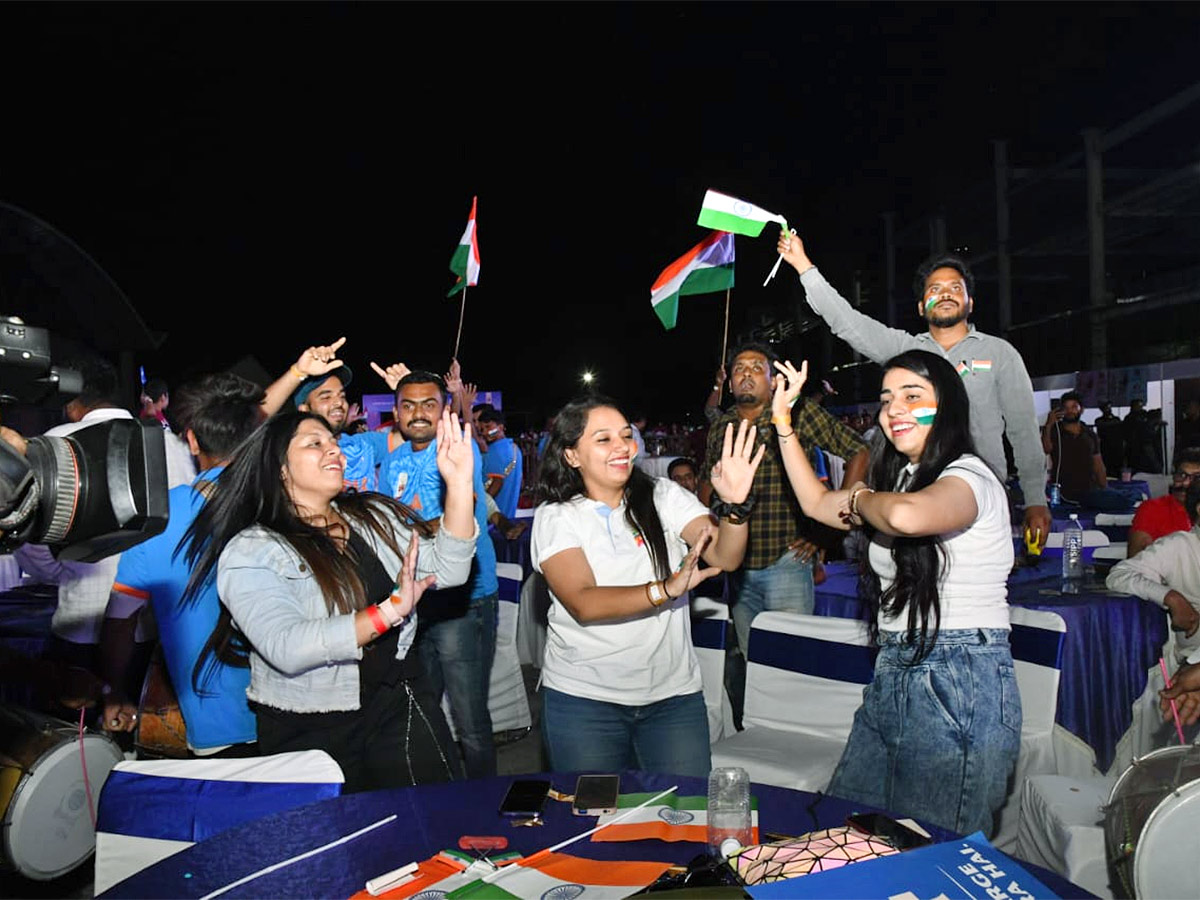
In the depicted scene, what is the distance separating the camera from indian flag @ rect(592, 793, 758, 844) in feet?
5.74

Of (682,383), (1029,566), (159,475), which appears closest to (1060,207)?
(682,383)

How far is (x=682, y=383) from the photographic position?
3709 centimetres

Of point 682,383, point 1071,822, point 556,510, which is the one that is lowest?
point 1071,822

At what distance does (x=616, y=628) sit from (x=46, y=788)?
85.6 inches

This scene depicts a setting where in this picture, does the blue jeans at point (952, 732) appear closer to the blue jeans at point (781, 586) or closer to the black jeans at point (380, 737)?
the black jeans at point (380, 737)

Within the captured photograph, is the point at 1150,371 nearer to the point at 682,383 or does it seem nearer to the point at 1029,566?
the point at 1029,566

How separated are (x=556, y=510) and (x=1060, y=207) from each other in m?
25.2

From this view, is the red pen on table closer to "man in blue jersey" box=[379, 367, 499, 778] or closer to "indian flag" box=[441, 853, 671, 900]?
"indian flag" box=[441, 853, 671, 900]

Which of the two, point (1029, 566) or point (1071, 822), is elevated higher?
point (1029, 566)

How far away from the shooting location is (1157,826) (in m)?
1.99

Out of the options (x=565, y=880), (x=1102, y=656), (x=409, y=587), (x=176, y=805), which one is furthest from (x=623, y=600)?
(x=1102, y=656)

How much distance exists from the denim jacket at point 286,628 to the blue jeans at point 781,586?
7.85ft

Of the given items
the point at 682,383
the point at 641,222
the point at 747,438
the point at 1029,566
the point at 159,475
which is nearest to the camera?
the point at 159,475

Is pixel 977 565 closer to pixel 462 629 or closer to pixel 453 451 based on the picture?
pixel 453 451
